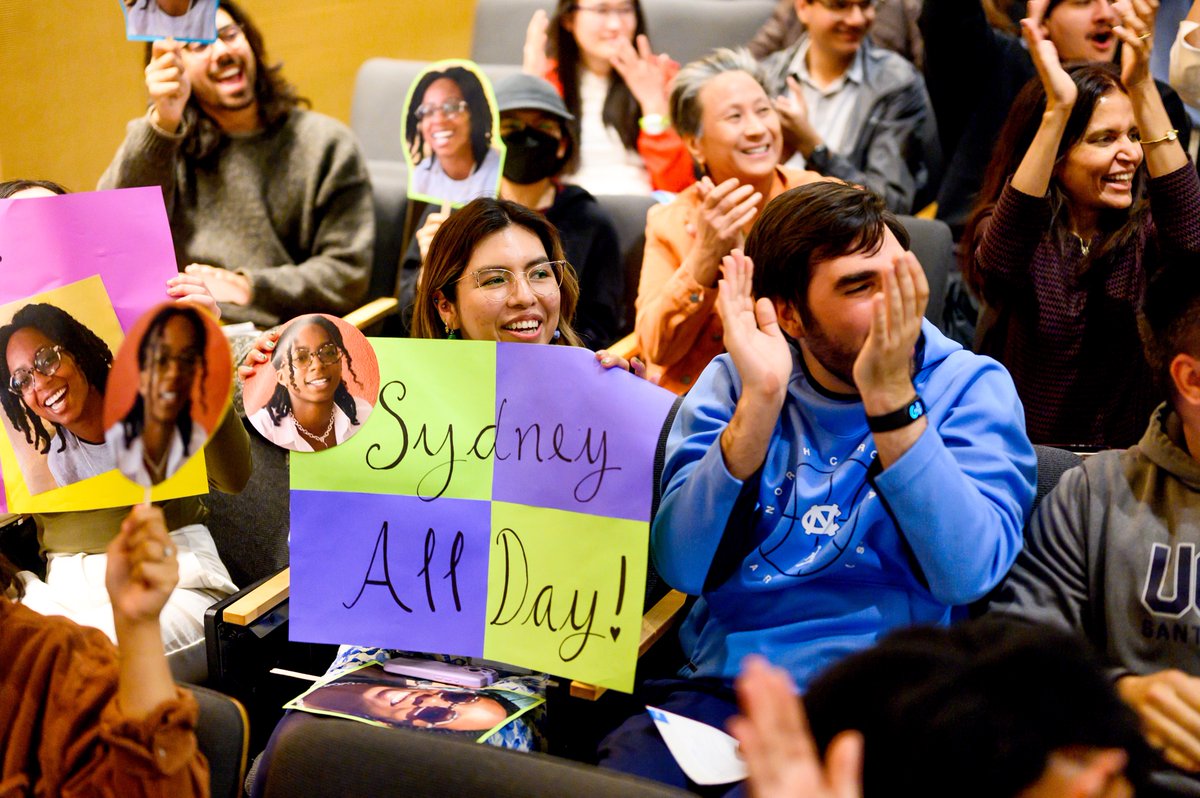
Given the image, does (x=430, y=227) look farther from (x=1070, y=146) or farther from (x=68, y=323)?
(x=1070, y=146)

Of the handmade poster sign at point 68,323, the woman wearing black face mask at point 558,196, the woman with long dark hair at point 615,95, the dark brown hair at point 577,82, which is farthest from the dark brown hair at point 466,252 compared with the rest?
the dark brown hair at point 577,82

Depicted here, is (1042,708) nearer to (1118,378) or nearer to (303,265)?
(1118,378)

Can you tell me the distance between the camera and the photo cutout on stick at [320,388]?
1.60 metres

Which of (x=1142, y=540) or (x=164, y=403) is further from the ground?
(x=164, y=403)

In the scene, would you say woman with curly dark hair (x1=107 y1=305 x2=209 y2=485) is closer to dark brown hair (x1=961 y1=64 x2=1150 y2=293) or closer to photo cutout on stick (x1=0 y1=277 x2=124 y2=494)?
photo cutout on stick (x1=0 y1=277 x2=124 y2=494)

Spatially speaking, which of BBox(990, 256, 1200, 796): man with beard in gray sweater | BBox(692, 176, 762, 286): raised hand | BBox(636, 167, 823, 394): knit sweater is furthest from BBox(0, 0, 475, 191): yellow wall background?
BBox(990, 256, 1200, 796): man with beard in gray sweater

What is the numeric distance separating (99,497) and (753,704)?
52.6 inches

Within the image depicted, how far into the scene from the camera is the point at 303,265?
2.92 metres

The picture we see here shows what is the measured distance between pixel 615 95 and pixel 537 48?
1.16 ft

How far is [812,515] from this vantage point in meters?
1.52

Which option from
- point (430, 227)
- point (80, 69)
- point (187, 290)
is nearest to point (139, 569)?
point (187, 290)

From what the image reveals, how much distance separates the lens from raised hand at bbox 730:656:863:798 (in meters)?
0.77

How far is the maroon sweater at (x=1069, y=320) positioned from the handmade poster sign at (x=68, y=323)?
1453mm

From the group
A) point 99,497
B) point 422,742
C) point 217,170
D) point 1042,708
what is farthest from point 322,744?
point 217,170
